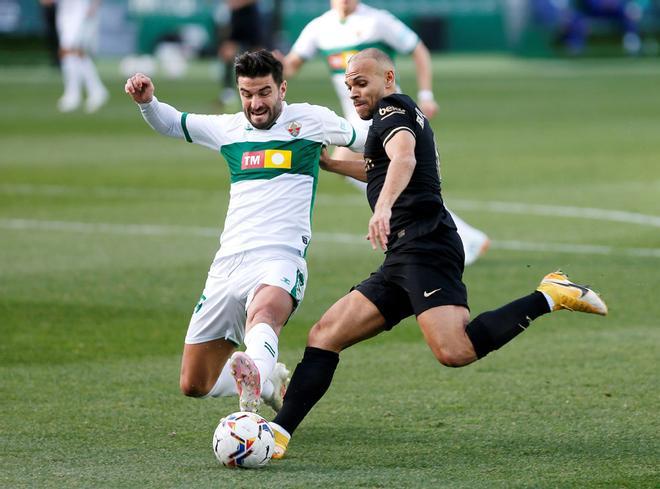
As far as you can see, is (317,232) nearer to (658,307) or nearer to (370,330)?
(658,307)

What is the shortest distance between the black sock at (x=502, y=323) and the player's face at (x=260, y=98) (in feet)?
5.13

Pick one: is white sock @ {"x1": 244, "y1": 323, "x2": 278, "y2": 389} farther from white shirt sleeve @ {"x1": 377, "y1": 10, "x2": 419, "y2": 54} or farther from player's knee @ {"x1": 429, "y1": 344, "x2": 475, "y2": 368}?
white shirt sleeve @ {"x1": 377, "y1": 10, "x2": 419, "y2": 54}

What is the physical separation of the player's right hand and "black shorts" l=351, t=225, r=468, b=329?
1.56m

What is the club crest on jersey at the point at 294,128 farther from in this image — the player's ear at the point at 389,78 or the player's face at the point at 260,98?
the player's ear at the point at 389,78

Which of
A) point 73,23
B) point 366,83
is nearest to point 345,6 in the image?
point 366,83

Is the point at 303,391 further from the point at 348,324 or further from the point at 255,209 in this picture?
the point at 255,209

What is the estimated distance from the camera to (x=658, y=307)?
1012 cm

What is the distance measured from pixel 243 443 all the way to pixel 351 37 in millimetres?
7078

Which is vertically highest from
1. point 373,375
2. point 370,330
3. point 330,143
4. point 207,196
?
point 330,143

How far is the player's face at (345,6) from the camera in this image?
12.5m

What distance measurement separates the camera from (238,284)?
686 centimetres

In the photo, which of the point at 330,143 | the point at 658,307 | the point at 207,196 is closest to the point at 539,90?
the point at 207,196

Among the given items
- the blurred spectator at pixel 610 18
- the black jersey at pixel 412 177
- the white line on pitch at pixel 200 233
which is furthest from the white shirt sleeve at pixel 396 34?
the blurred spectator at pixel 610 18

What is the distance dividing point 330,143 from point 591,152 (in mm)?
14790
